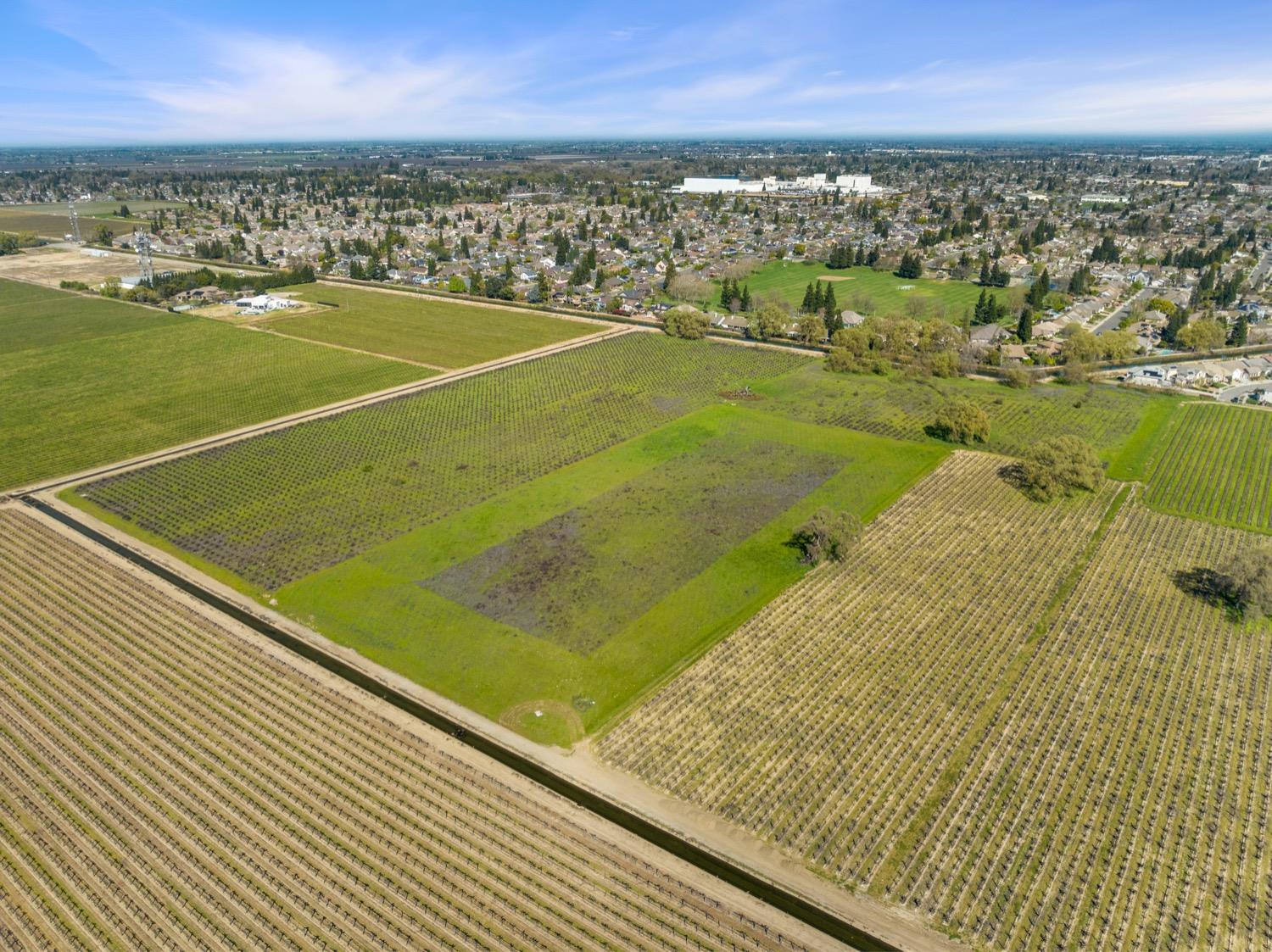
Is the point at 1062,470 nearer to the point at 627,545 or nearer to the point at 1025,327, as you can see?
the point at 627,545

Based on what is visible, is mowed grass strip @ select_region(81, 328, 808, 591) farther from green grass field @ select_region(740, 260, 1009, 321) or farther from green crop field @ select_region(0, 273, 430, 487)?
green grass field @ select_region(740, 260, 1009, 321)

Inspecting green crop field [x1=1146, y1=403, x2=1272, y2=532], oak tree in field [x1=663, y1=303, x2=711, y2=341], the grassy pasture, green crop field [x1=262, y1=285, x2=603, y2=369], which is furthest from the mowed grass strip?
green crop field [x1=1146, y1=403, x2=1272, y2=532]

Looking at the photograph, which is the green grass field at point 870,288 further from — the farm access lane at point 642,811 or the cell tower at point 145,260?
the cell tower at point 145,260

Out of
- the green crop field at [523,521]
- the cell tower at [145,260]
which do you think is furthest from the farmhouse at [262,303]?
the green crop field at [523,521]

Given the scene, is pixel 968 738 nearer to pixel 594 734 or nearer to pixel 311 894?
pixel 594 734

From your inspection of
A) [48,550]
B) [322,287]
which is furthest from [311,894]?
[322,287]

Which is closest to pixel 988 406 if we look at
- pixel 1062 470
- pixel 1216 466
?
pixel 1216 466
